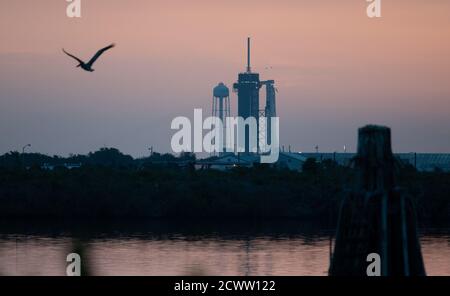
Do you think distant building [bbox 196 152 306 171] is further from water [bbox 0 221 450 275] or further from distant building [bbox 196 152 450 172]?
water [bbox 0 221 450 275]

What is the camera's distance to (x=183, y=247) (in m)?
45.3

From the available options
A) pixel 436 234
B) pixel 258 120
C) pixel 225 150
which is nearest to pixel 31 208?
pixel 436 234

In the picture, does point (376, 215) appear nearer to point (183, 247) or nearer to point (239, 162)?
point (183, 247)

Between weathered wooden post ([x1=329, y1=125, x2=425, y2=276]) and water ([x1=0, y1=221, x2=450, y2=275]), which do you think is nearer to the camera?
weathered wooden post ([x1=329, y1=125, x2=425, y2=276])

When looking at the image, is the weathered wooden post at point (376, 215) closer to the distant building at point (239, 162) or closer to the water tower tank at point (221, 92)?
the distant building at point (239, 162)

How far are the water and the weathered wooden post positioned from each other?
13.8m

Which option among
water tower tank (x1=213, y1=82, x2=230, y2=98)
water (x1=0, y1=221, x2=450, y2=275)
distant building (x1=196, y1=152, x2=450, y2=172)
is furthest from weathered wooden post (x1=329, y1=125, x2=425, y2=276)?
water tower tank (x1=213, y1=82, x2=230, y2=98)

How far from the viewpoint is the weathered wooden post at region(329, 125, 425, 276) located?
17312mm

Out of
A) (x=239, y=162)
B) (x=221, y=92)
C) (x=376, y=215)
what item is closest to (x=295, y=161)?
(x=239, y=162)

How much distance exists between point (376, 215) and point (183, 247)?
28.5m

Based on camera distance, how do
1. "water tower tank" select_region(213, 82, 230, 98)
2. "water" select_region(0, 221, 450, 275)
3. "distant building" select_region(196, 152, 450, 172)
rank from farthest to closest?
1. "water tower tank" select_region(213, 82, 230, 98)
2. "distant building" select_region(196, 152, 450, 172)
3. "water" select_region(0, 221, 450, 275)

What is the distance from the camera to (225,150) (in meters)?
161
